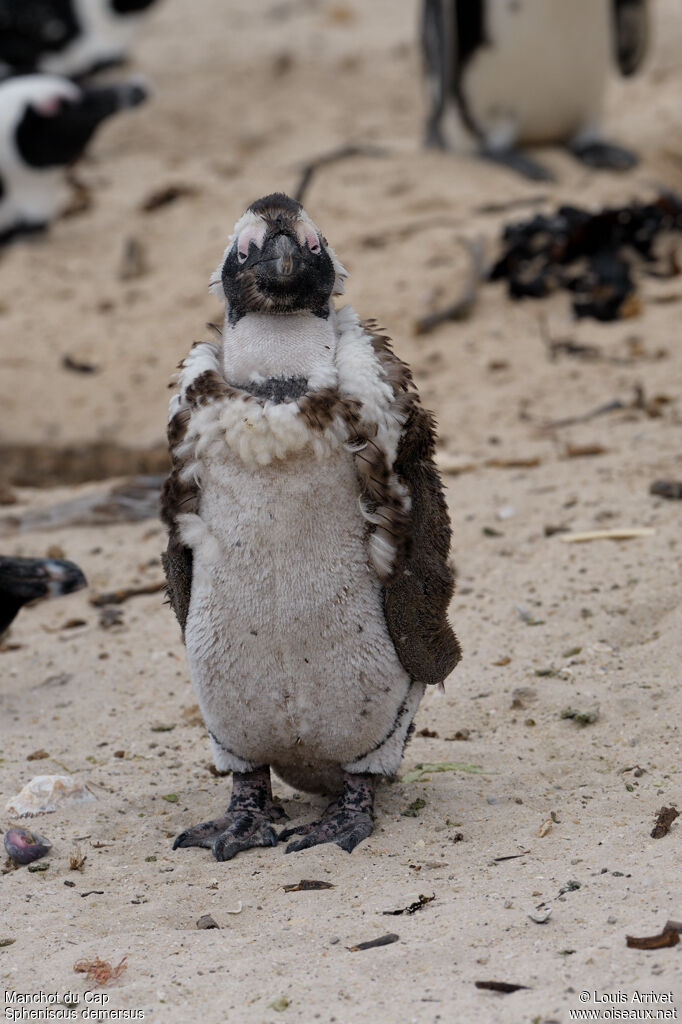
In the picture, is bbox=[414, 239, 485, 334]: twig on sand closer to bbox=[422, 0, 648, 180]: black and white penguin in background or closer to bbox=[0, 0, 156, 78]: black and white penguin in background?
bbox=[422, 0, 648, 180]: black and white penguin in background

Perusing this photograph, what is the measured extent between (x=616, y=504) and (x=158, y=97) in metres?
9.53

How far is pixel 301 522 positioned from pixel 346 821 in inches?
32.0

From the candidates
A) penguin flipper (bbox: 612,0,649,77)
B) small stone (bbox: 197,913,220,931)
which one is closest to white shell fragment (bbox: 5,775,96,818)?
small stone (bbox: 197,913,220,931)

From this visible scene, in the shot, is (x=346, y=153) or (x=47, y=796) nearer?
(x=47, y=796)

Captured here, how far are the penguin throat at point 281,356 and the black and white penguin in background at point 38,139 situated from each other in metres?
7.47

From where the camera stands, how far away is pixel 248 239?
3268mm

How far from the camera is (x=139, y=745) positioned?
169 inches

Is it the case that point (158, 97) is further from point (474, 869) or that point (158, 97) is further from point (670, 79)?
point (474, 869)

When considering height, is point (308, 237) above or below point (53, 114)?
above

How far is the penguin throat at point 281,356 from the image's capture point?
326 cm

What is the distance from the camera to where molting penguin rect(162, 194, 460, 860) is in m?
3.23

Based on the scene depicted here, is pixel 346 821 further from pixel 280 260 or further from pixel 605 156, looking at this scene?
pixel 605 156

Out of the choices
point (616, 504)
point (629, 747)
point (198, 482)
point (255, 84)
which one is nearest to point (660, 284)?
point (616, 504)

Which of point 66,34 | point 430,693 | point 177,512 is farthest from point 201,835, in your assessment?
point 66,34
